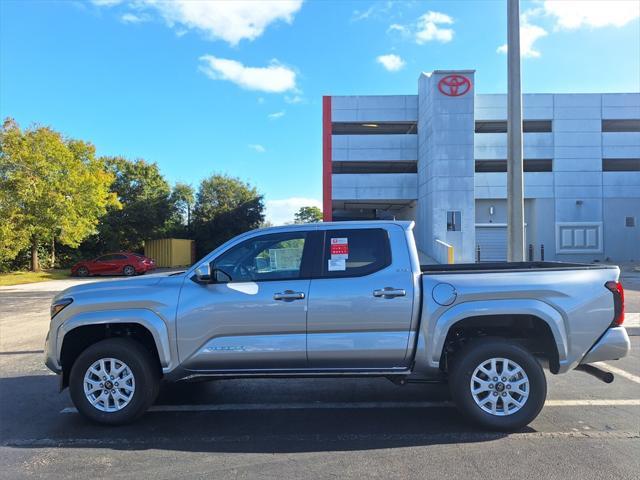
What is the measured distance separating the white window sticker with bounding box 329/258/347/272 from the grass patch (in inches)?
931

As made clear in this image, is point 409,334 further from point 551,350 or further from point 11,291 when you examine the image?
point 11,291

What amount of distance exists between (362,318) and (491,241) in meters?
31.5

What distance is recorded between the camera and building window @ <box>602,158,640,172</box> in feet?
116

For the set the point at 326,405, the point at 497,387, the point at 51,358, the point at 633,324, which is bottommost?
the point at 326,405

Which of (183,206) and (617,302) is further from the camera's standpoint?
(183,206)

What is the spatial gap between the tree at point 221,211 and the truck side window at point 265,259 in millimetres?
35935

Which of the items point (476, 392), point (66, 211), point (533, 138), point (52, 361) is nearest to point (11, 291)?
point (66, 211)

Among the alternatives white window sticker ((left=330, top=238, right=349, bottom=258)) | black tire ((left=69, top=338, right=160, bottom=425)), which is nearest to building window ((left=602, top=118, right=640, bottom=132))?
white window sticker ((left=330, top=238, right=349, bottom=258))

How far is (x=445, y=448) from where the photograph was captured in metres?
4.09

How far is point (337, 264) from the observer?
4.68 metres

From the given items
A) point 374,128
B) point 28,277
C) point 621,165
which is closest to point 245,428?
point 28,277

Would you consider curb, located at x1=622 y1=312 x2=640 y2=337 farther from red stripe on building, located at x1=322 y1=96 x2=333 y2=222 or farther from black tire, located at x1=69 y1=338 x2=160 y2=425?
red stripe on building, located at x1=322 y1=96 x2=333 y2=222

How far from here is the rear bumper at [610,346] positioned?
174 inches

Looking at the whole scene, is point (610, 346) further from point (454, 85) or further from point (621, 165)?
point (621, 165)
